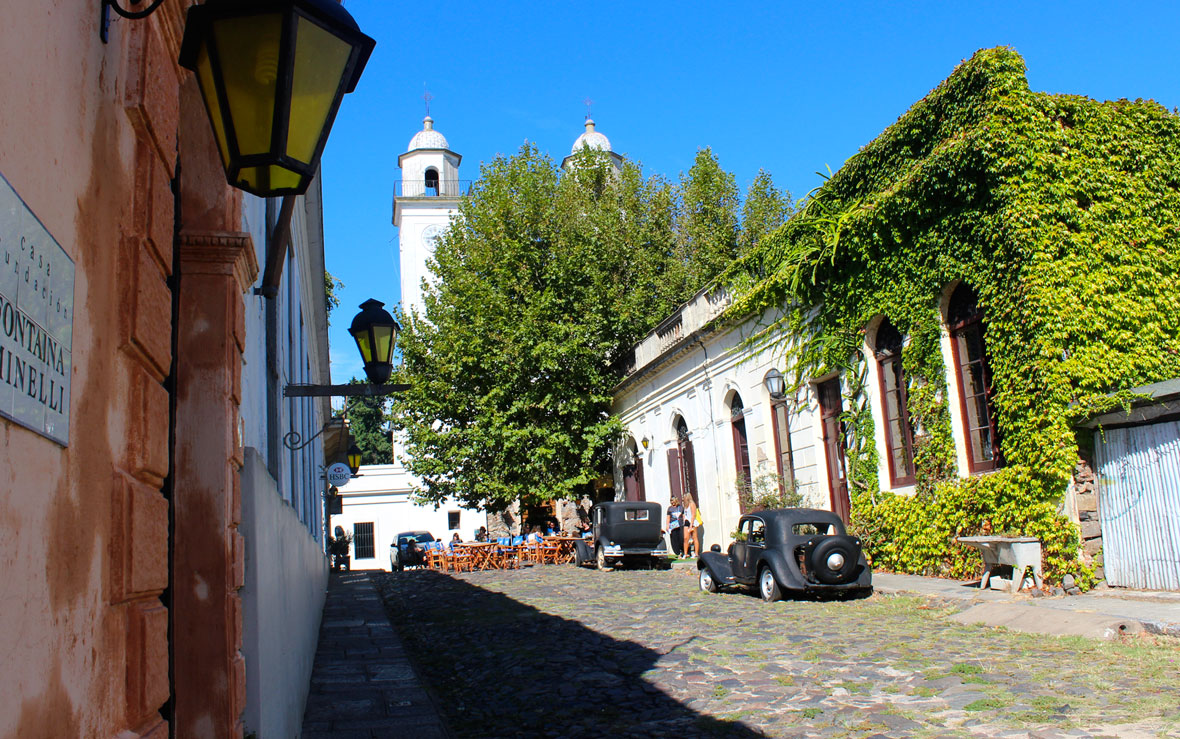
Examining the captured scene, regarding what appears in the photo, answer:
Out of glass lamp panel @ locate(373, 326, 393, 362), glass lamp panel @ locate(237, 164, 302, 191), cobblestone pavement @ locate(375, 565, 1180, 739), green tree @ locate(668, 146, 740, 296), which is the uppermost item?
green tree @ locate(668, 146, 740, 296)

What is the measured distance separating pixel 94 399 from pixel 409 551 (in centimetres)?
3282

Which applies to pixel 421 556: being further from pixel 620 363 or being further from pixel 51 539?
pixel 51 539

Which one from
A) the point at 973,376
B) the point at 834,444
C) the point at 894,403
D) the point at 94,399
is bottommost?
the point at 94,399

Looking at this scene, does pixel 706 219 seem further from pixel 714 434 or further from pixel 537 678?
pixel 537 678

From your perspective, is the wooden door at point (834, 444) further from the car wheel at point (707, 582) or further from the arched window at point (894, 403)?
the car wheel at point (707, 582)

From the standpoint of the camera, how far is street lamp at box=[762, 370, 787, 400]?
1848cm

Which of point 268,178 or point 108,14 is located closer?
point 108,14

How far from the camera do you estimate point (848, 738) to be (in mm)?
5895

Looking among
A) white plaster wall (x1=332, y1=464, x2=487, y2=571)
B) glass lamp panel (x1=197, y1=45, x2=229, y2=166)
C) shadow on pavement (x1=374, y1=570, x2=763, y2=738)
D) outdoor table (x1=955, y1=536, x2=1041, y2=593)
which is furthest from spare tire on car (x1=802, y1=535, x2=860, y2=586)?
white plaster wall (x1=332, y1=464, x2=487, y2=571)

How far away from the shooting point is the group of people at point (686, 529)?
75.3ft

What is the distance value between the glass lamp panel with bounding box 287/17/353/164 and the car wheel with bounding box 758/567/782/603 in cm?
1138

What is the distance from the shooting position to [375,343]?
8.26 m

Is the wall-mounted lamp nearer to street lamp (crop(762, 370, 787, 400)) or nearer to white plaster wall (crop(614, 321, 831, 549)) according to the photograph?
street lamp (crop(762, 370, 787, 400))

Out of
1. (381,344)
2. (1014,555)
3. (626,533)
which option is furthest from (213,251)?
(626,533)
